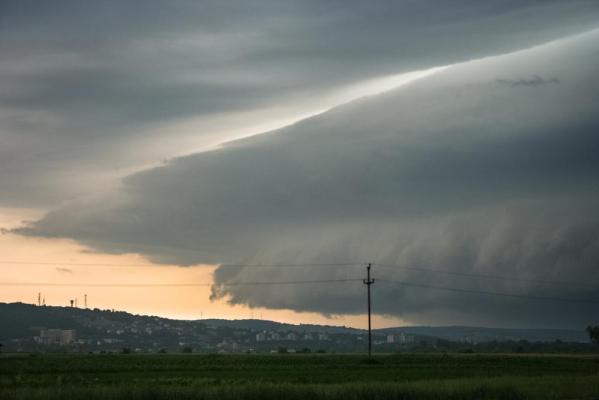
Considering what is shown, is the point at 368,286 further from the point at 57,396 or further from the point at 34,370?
the point at 57,396

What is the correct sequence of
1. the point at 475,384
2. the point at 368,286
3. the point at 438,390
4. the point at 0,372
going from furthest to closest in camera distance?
the point at 368,286
the point at 0,372
the point at 475,384
the point at 438,390

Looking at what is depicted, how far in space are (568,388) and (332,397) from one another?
1756 cm

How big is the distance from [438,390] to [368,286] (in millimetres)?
88422

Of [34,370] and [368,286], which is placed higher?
[368,286]

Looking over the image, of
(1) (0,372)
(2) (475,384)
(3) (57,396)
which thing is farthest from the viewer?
(1) (0,372)

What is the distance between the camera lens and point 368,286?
146 m

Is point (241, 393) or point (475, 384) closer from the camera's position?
point (241, 393)

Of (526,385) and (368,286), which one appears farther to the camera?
(368,286)

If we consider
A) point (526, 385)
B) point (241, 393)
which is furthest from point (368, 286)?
point (241, 393)

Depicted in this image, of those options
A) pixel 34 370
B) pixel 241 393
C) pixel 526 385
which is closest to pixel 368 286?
pixel 34 370

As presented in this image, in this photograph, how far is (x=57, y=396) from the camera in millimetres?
51969

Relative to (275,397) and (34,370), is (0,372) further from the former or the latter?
(275,397)

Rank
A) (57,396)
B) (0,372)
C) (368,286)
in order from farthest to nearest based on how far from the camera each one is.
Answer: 1. (368,286)
2. (0,372)
3. (57,396)

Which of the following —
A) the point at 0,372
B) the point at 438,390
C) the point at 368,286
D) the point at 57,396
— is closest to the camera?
the point at 57,396
